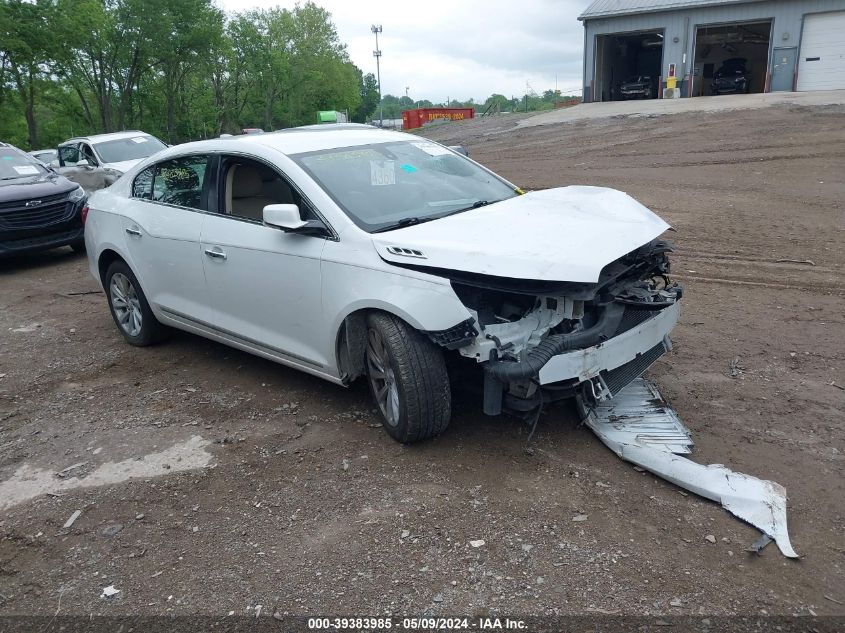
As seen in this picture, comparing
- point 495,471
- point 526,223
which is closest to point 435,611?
point 495,471

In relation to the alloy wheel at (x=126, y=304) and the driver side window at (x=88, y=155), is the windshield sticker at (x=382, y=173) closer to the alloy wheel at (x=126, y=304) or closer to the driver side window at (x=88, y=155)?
the alloy wheel at (x=126, y=304)

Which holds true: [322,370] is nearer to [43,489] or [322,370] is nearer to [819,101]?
[43,489]

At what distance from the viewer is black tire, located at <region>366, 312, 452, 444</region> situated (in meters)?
3.75

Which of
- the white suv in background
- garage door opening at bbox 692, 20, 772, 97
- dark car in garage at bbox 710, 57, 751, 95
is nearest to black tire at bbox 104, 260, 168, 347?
the white suv in background

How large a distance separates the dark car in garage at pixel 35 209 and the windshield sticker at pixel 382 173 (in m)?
7.13

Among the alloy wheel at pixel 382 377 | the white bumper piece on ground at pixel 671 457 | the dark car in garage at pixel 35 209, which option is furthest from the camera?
the dark car in garage at pixel 35 209

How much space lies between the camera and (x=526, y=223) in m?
4.10

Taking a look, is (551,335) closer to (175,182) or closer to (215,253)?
(215,253)

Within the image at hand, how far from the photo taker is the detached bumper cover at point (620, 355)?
11.6ft

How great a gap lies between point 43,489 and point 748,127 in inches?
732

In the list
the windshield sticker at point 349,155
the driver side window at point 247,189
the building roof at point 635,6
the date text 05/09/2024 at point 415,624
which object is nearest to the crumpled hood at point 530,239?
the windshield sticker at point 349,155

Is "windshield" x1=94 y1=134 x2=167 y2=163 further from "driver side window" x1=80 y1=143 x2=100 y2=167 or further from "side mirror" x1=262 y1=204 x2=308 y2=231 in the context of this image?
"side mirror" x1=262 y1=204 x2=308 y2=231

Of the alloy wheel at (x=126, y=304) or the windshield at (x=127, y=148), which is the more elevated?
the windshield at (x=127, y=148)

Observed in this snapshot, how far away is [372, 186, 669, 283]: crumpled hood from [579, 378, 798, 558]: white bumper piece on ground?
3.36 ft
